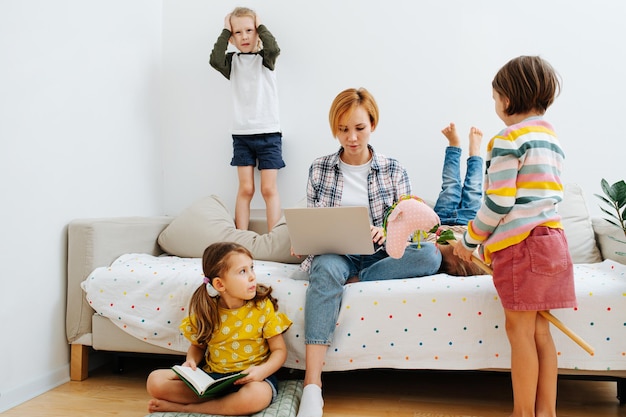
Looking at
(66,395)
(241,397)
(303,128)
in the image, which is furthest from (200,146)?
(241,397)

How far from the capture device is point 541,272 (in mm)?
1419

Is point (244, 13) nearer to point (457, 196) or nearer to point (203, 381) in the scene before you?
point (457, 196)

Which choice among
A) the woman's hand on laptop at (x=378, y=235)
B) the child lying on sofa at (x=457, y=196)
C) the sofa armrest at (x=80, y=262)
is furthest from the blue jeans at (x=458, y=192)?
the sofa armrest at (x=80, y=262)

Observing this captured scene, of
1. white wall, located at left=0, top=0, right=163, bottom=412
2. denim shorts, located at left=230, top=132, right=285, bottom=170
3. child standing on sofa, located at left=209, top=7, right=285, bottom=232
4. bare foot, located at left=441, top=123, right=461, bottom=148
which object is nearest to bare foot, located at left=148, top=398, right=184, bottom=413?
white wall, located at left=0, top=0, right=163, bottom=412

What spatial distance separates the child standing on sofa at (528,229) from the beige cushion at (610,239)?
637 millimetres

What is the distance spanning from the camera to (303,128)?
267cm

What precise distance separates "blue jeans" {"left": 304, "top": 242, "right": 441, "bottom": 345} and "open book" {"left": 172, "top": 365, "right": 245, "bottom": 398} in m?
0.27

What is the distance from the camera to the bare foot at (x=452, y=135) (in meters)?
2.28

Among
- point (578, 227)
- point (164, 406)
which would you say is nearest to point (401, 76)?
point (578, 227)

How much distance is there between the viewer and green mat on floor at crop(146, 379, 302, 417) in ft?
4.95

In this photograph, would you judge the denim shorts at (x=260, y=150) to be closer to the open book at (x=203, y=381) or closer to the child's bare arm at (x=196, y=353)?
the child's bare arm at (x=196, y=353)

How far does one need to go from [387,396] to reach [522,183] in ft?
2.66

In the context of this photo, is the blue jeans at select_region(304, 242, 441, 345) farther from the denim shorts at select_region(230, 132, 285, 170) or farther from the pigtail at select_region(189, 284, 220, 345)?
the denim shorts at select_region(230, 132, 285, 170)

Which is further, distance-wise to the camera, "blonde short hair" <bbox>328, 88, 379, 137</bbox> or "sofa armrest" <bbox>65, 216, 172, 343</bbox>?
"sofa armrest" <bbox>65, 216, 172, 343</bbox>
